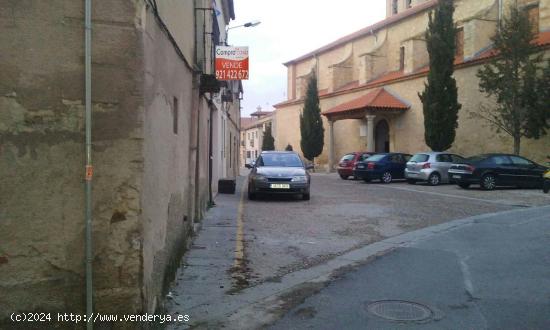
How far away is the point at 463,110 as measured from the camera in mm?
29281

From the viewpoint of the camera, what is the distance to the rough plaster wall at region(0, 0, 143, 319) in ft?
11.9

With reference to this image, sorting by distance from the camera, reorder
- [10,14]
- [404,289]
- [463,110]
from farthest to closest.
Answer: [463,110], [404,289], [10,14]

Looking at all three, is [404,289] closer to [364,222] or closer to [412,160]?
[364,222]

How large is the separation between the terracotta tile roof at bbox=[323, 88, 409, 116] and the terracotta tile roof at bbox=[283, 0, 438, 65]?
6.03m

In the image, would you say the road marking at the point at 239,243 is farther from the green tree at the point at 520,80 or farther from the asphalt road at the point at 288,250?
the green tree at the point at 520,80

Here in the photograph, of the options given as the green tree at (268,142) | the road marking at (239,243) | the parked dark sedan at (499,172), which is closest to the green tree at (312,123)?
the green tree at (268,142)

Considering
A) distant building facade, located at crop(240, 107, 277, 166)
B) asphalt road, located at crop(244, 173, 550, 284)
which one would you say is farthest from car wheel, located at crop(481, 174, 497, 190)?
distant building facade, located at crop(240, 107, 277, 166)

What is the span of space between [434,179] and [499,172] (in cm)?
358

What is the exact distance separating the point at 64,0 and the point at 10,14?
39cm

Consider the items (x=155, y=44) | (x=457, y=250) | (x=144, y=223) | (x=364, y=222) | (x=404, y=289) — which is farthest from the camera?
(x=364, y=222)

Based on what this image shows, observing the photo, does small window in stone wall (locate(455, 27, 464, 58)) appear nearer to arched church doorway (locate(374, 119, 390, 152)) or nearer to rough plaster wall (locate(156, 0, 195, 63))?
arched church doorway (locate(374, 119, 390, 152))

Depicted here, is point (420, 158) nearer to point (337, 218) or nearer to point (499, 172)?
point (499, 172)

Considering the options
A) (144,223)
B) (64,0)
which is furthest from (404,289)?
(64,0)

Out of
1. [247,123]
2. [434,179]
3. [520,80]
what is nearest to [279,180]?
[434,179]
